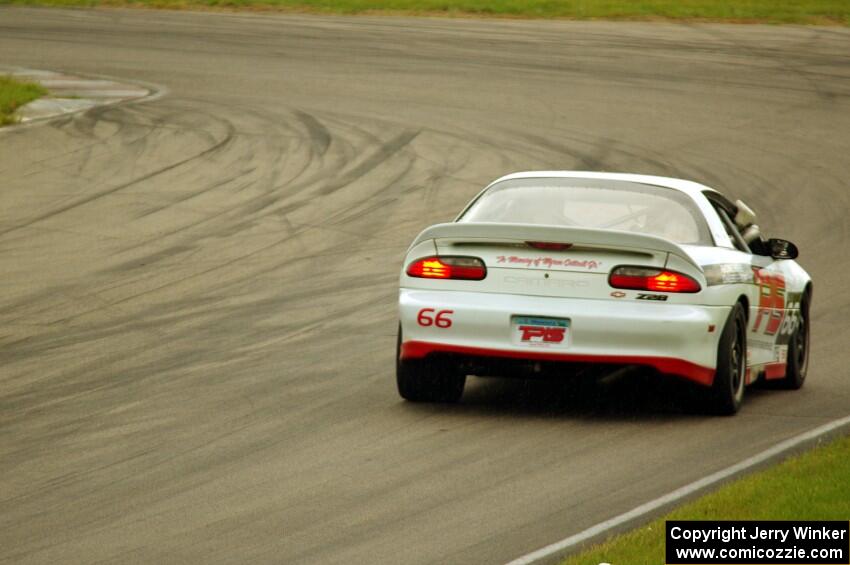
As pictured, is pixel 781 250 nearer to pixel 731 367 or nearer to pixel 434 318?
pixel 731 367

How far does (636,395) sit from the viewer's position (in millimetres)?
10609

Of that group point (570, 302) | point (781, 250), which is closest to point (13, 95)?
point (781, 250)

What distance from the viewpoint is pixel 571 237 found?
9422mm

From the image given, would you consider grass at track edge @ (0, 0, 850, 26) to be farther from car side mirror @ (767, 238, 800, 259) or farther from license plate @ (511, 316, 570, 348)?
license plate @ (511, 316, 570, 348)

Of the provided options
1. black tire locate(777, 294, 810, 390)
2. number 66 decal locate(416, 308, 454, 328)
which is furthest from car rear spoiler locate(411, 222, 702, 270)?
black tire locate(777, 294, 810, 390)

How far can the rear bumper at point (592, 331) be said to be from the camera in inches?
368

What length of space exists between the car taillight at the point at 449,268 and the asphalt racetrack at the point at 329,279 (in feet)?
2.65

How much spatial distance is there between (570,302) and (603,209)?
38.7 inches

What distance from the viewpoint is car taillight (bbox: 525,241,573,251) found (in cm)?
945

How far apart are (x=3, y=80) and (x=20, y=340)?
51.6 ft

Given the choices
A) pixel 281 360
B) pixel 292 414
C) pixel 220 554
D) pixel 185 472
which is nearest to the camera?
pixel 220 554

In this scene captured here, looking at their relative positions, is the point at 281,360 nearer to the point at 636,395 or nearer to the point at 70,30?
the point at 636,395

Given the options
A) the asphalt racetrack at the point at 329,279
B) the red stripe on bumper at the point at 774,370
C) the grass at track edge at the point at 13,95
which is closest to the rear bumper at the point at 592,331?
the asphalt racetrack at the point at 329,279

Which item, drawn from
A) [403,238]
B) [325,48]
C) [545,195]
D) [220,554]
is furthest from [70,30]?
[220,554]
